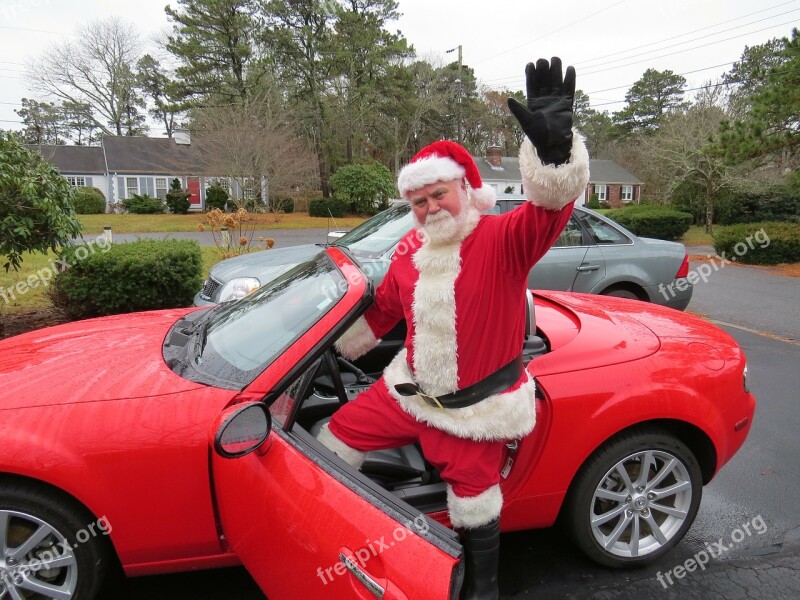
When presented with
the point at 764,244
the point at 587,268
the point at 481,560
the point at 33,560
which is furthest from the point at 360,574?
the point at 764,244

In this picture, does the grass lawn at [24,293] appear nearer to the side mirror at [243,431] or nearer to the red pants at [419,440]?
the red pants at [419,440]

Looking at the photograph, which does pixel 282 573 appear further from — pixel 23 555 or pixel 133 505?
pixel 23 555

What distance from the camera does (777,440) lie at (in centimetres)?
393

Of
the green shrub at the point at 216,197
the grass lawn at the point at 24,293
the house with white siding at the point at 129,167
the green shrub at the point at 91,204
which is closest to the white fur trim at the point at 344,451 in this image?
the grass lawn at the point at 24,293

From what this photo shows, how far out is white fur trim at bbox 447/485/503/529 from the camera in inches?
75.0

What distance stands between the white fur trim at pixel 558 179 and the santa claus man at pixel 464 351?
111 millimetres

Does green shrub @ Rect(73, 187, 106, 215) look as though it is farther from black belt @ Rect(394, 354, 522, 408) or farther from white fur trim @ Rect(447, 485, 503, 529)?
white fur trim @ Rect(447, 485, 503, 529)

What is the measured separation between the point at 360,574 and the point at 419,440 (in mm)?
727

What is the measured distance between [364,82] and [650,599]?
34.4 meters

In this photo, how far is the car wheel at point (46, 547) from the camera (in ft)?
6.15

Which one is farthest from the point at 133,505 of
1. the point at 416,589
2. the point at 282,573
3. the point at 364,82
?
the point at 364,82

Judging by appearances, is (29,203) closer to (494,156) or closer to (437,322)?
(437,322)

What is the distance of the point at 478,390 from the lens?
1.94 m

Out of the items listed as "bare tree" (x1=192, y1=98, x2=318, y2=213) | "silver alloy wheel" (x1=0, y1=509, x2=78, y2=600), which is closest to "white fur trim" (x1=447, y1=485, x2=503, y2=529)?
"silver alloy wheel" (x1=0, y1=509, x2=78, y2=600)
